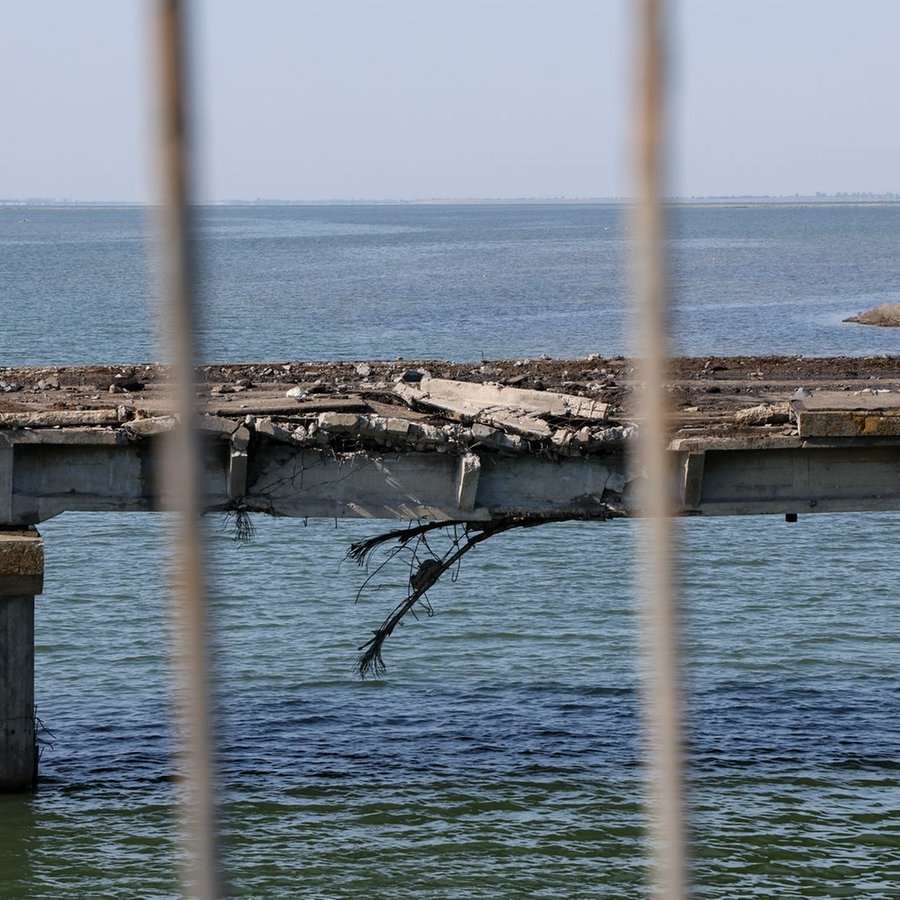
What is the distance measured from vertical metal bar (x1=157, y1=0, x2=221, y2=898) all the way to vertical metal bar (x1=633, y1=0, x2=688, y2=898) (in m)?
0.76

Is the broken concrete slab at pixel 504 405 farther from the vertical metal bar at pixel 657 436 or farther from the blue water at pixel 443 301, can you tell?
the vertical metal bar at pixel 657 436

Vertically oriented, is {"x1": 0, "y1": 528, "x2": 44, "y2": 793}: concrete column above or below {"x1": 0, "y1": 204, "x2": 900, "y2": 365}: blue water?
below

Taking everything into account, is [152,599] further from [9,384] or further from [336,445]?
[336,445]

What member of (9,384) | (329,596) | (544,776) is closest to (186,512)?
(544,776)

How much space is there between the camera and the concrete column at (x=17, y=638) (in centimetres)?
1187

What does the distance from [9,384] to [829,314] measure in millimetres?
53826

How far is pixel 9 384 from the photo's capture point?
54.6 ft

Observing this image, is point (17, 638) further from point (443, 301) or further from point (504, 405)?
point (443, 301)

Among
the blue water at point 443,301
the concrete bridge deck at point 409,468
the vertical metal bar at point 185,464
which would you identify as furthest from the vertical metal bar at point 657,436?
the concrete bridge deck at point 409,468

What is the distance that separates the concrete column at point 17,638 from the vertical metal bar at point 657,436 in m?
9.75

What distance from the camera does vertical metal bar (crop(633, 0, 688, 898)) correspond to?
247cm

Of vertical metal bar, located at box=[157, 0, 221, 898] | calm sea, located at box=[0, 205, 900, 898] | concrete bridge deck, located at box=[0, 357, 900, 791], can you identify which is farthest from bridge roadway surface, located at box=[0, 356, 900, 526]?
vertical metal bar, located at box=[157, 0, 221, 898]

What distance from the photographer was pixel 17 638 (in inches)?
480

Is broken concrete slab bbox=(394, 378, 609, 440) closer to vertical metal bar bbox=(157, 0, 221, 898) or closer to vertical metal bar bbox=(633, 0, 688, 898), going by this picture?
vertical metal bar bbox=(633, 0, 688, 898)
